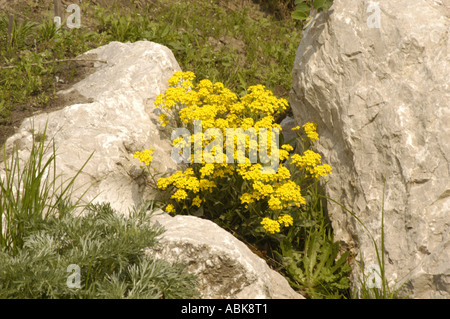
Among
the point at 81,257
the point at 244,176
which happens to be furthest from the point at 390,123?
the point at 81,257

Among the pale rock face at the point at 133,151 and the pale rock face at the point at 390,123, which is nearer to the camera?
the pale rock face at the point at 133,151

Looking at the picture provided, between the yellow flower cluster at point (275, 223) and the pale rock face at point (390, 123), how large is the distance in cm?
58

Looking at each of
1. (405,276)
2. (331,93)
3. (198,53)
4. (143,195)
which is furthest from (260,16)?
(405,276)

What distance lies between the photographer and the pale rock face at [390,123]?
370 cm

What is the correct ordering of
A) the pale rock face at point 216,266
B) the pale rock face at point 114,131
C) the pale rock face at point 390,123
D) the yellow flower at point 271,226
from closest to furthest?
the pale rock face at point 216,266
the pale rock face at point 390,123
the yellow flower at point 271,226
the pale rock face at point 114,131

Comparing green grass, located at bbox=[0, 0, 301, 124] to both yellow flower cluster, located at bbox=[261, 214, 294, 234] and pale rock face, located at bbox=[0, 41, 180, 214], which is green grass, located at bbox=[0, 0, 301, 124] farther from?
yellow flower cluster, located at bbox=[261, 214, 294, 234]

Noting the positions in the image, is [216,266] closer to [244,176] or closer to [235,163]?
Result: [244,176]

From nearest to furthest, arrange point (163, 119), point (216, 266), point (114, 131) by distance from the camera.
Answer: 1. point (216, 266)
2. point (114, 131)
3. point (163, 119)

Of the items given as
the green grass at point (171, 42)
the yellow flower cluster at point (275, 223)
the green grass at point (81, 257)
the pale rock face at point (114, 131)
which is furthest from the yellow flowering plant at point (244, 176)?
the green grass at point (171, 42)

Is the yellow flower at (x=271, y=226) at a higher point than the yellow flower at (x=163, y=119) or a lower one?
lower

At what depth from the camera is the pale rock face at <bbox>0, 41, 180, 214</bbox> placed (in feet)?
14.1

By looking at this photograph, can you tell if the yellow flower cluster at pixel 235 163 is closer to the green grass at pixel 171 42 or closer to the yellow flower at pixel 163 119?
the yellow flower at pixel 163 119

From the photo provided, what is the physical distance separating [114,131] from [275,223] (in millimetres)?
1781

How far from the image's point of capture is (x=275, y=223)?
3912 millimetres
